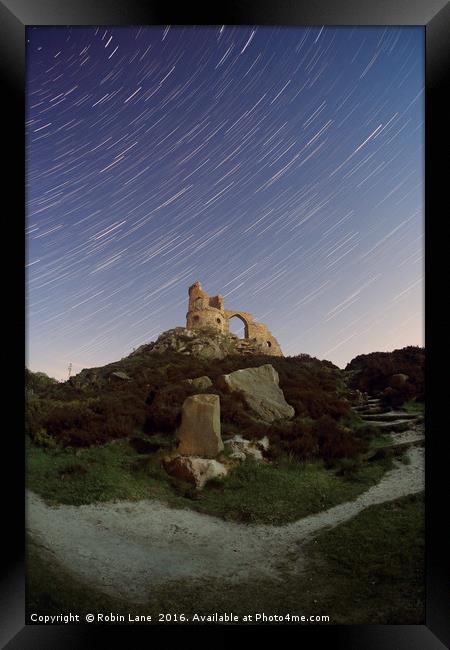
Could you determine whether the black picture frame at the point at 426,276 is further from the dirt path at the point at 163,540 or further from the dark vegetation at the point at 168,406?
the dark vegetation at the point at 168,406

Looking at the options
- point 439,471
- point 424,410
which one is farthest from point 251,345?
point 439,471

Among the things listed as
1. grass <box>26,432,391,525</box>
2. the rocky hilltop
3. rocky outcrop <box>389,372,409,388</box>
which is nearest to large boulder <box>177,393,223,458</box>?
grass <box>26,432,391,525</box>

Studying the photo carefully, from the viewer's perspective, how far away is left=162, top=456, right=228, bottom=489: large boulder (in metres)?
5.35

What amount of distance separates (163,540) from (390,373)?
3.50m

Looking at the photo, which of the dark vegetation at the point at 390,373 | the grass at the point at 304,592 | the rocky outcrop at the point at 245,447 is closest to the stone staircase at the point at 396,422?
the dark vegetation at the point at 390,373

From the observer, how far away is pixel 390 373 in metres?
5.36

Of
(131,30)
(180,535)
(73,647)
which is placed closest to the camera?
(73,647)

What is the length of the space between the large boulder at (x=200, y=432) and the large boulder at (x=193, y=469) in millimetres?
140

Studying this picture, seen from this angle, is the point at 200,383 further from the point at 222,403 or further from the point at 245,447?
the point at 245,447

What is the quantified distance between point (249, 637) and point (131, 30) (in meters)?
7.50

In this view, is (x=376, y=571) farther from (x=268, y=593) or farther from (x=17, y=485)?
(x=17, y=485)

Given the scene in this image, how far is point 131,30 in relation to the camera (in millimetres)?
5387

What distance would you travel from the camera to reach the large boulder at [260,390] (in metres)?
5.88

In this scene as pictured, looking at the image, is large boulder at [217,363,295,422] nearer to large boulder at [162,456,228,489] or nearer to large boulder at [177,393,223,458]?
large boulder at [177,393,223,458]
